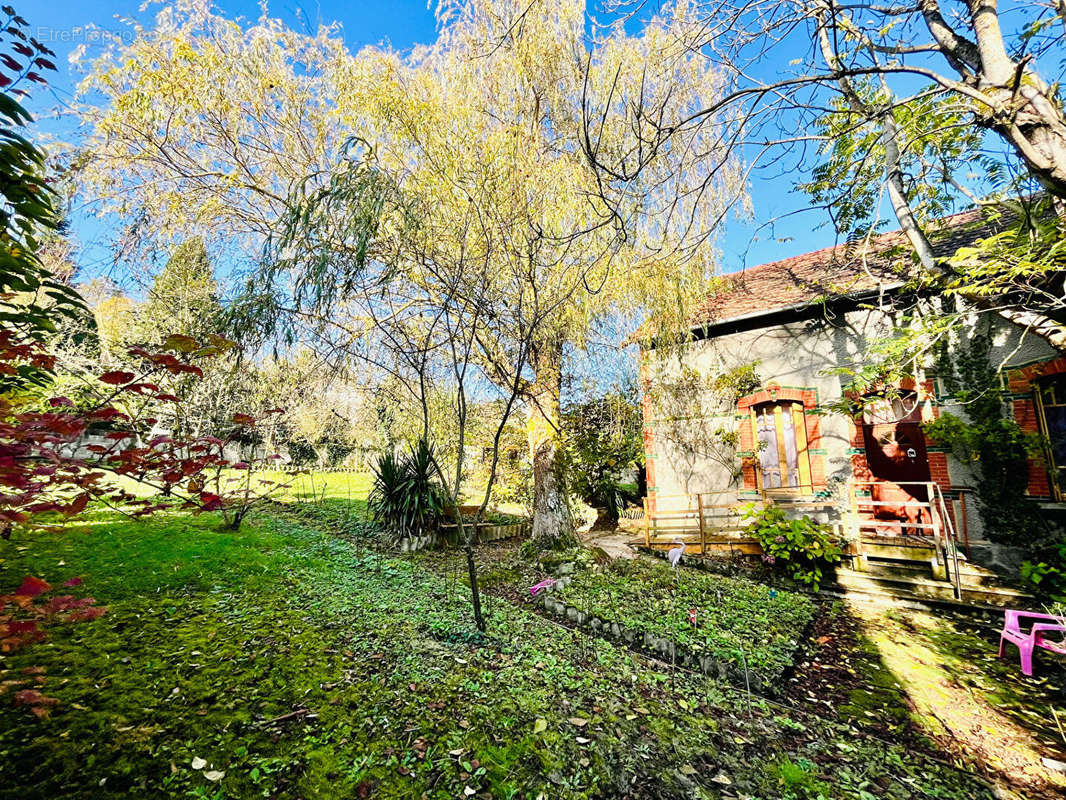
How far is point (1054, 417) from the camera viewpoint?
5.59m

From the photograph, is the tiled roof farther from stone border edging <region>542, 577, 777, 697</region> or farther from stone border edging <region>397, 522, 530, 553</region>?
stone border edging <region>397, 522, 530, 553</region>

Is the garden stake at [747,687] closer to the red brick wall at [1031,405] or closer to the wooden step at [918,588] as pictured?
the wooden step at [918,588]

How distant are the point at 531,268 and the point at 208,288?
5.49m

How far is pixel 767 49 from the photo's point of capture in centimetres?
262

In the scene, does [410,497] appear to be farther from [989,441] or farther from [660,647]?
[989,441]

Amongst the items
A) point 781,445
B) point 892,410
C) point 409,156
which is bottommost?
point 781,445

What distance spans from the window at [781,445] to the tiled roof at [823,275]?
1.90 metres

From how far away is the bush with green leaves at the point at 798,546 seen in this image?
18.2ft

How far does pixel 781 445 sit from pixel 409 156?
7.59 meters

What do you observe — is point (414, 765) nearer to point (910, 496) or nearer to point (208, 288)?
point (208, 288)

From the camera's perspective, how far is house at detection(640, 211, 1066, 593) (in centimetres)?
585

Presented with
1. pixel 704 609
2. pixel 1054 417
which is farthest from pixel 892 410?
pixel 704 609

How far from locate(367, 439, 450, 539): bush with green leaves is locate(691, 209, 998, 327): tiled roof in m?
5.33

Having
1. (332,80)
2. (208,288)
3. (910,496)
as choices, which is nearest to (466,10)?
(332,80)
